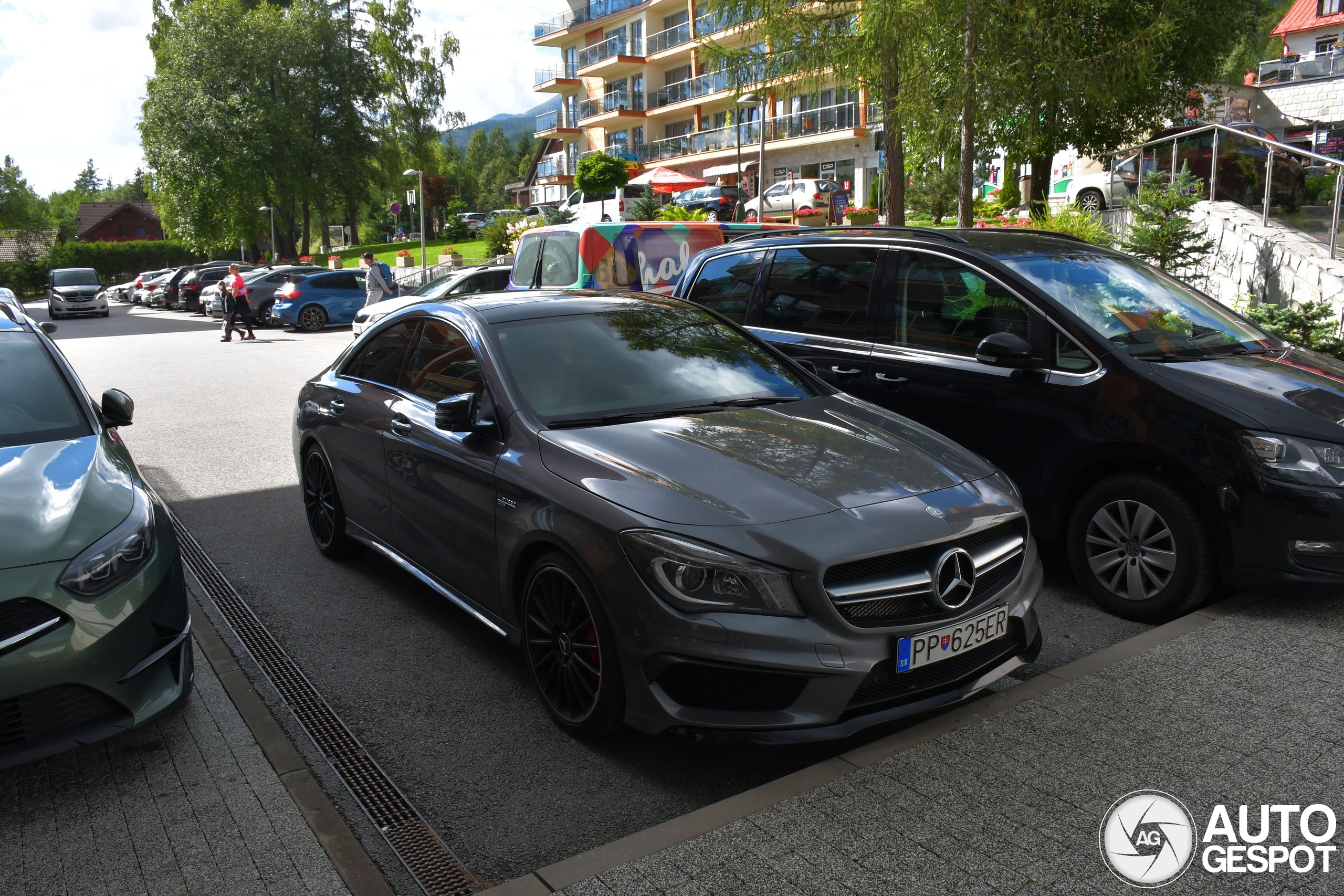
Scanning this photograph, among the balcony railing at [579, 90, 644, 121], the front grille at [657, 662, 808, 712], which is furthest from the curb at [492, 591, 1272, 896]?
the balcony railing at [579, 90, 644, 121]

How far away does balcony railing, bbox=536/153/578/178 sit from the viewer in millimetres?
61656

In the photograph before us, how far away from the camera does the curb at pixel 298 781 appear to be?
2.88 metres

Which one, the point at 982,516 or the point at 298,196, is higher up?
the point at 298,196

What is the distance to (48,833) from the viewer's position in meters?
3.14

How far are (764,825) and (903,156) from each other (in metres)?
11.4

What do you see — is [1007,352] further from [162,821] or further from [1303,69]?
[1303,69]

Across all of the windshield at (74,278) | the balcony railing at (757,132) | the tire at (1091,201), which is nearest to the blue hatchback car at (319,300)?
the windshield at (74,278)

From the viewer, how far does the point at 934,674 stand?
10.8 ft

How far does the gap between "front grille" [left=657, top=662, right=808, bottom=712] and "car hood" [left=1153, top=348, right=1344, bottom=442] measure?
272 cm

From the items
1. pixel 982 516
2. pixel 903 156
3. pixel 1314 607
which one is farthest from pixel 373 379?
pixel 903 156

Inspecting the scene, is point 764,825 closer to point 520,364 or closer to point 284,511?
point 520,364

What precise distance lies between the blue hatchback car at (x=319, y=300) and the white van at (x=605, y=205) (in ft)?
32.5

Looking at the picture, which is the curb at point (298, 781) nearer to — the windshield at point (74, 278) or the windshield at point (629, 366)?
the windshield at point (629, 366)

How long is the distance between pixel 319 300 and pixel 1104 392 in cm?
2446
